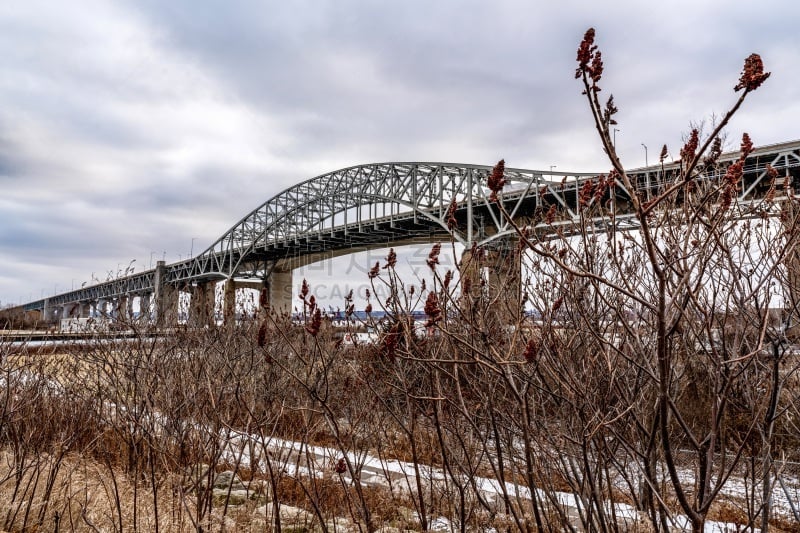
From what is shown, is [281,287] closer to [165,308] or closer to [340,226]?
[340,226]

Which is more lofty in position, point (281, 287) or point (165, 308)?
point (281, 287)

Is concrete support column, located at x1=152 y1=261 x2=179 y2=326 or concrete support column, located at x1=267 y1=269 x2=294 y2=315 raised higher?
concrete support column, located at x1=267 y1=269 x2=294 y2=315

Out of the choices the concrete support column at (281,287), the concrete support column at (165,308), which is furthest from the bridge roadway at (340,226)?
the concrete support column at (165,308)

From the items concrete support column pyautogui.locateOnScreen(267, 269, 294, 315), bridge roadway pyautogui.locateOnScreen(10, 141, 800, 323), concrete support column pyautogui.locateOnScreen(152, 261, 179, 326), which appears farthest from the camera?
concrete support column pyautogui.locateOnScreen(267, 269, 294, 315)

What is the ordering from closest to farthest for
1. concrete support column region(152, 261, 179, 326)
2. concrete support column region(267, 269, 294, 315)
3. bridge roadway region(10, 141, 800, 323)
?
concrete support column region(152, 261, 179, 326) < bridge roadway region(10, 141, 800, 323) < concrete support column region(267, 269, 294, 315)

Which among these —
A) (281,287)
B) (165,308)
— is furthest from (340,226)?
(165,308)

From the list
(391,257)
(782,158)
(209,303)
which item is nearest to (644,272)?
(391,257)

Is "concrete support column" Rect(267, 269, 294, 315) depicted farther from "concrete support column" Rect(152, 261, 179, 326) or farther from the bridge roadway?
"concrete support column" Rect(152, 261, 179, 326)

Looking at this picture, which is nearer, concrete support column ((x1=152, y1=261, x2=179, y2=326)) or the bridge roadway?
concrete support column ((x1=152, y1=261, x2=179, y2=326))

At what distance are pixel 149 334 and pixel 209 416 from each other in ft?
13.3

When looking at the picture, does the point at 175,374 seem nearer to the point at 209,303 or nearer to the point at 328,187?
the point at 209,303

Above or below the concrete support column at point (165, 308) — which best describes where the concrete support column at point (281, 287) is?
above

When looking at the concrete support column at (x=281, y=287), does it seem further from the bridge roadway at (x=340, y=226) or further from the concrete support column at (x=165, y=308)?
the concrete support column at (x=165, y=308)

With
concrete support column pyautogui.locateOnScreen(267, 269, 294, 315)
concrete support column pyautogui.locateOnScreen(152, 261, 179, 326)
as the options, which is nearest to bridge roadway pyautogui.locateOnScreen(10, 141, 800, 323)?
concrete support column pyautogui.locateOnScreen(267, 269, 294, 315)
